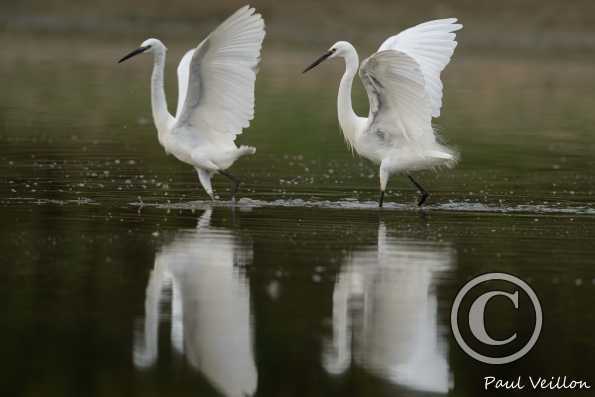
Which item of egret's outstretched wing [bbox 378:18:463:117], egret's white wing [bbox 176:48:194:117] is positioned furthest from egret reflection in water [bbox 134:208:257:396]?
egret's outstretched wing [bbox 378:18:463:117]

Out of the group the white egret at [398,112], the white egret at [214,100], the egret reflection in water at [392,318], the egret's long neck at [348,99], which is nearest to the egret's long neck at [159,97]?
the white egret at [214,100]

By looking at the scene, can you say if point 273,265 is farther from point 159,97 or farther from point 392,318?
point 159,97

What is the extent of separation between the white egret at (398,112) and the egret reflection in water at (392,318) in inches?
98.9

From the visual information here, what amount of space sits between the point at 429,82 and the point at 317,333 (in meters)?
6.97

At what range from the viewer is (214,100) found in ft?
44.0

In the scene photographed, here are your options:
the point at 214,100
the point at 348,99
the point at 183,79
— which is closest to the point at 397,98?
the point at 348,99

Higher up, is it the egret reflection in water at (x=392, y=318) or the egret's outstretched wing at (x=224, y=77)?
the egret's outstretched wing at (x=224, y=77)

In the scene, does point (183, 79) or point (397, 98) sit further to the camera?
point (183, 79)

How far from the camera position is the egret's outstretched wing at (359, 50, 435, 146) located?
12566 millimetres

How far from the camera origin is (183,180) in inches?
613

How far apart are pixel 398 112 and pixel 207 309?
5598mm

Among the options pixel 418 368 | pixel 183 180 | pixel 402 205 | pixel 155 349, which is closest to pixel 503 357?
pixel 418 368

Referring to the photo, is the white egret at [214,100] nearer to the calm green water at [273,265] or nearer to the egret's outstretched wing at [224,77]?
the egret's outstretched wing at [224,77]

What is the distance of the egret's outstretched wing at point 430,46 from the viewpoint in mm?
14602
